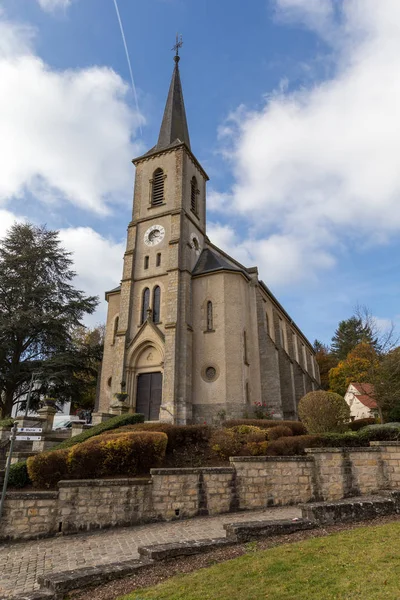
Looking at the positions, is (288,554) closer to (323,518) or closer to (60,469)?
(323,518)

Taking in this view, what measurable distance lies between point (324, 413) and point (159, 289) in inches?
609

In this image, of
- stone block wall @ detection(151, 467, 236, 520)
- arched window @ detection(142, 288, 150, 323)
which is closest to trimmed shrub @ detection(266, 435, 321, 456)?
stone block wall @ detection(151, 467, 236, 520)

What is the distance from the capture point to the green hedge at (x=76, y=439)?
10805mm

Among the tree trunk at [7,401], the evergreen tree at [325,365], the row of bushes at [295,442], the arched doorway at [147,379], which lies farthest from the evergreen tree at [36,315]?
the evergreen tree at [325,365]

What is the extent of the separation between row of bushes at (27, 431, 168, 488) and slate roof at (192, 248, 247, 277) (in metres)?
16.2

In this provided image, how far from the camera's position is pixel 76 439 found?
14.5 m

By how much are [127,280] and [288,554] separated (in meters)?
23.4

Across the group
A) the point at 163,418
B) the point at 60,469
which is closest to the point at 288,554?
the point at 60,469

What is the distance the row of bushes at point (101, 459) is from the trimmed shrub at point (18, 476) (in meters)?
0.56

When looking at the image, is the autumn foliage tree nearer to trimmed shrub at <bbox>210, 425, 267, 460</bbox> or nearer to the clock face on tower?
trimmed shrub at <bbox>210, 425, 267, 460</bbox>

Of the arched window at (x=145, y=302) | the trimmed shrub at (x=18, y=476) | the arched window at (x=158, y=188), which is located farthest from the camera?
the arched window at (x=158, y=188)

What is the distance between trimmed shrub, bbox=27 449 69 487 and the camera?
1034cm

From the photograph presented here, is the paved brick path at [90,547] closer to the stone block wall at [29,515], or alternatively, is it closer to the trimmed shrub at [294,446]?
the stone block wall at [29,515]

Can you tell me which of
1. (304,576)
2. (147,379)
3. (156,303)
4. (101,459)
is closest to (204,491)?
(101,459)
